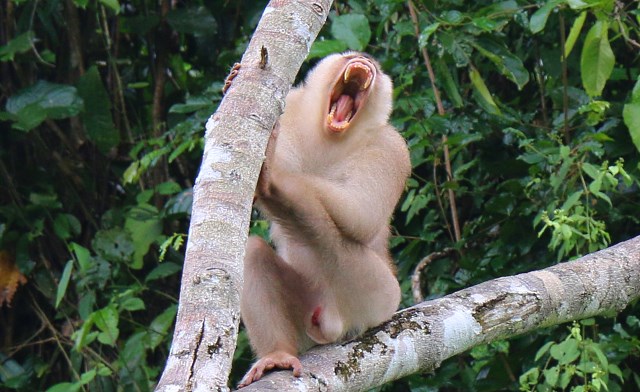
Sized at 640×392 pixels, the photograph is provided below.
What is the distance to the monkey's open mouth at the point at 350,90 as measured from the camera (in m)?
4.17

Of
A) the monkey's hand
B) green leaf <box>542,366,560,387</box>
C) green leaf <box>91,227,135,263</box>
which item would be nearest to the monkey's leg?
the monkey's hand

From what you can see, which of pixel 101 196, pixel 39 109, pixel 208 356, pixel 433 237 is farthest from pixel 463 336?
pixel 101 196

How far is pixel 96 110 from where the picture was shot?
21.9 ft

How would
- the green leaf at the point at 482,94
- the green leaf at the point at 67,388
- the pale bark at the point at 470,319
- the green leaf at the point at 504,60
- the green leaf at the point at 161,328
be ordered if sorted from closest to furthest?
the pale bark at the point at 470,319 → the green leaf at the point at 504,60 → the green leaf at the point at 482,94 → the green leaf at the point at 67,388 → the green leaf at the point at 161,328

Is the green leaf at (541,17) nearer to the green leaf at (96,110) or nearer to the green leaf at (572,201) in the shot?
A: the green leaf at (572,201)

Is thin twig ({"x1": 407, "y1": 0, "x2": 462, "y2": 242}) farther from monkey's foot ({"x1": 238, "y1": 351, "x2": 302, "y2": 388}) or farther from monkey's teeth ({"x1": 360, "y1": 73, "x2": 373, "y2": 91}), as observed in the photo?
monkey's foot ({"x1": 238, "y1": 351, "x2": 302, "y2": 388})

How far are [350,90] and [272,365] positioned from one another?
1.33 meters

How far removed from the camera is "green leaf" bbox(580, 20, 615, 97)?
4.93 m

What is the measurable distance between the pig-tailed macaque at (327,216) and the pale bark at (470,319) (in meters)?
0.18

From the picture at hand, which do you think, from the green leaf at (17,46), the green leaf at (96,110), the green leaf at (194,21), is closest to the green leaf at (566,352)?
the green leaf at (194,21)

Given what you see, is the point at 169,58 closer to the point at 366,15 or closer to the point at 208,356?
the point at 366,15

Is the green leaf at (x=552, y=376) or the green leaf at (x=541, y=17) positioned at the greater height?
the green leaf at (x=541, y=17)

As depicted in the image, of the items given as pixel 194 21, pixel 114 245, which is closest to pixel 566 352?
pixel 114 245

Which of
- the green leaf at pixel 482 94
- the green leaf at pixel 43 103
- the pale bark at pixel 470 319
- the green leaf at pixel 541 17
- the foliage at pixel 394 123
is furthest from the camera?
the green leaf at pixel 43 103
